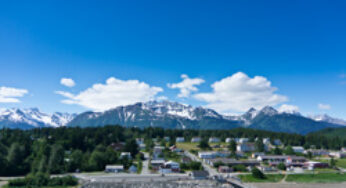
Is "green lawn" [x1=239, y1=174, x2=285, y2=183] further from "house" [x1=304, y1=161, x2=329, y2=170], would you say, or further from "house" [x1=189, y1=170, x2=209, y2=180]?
"house" [x1=304, y1=161, x2=329, y2=170]

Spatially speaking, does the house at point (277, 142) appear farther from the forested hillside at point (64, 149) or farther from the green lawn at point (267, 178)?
the green lawn at point (267, 178)

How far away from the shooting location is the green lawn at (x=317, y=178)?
47.5m

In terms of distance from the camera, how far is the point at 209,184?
43.0 metres

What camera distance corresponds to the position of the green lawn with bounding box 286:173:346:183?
4751 cm

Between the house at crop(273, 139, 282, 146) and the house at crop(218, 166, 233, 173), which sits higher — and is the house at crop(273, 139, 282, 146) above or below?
above

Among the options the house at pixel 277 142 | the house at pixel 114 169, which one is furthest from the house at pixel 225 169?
the house at pixel 277 142

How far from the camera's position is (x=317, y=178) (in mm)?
49500

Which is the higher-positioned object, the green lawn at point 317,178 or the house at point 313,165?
the house at point 313,165

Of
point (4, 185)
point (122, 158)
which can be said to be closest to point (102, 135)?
point (122, 158)

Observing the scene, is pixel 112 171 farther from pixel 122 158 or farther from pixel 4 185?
pixel 4 185

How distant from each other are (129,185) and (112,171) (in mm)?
12752

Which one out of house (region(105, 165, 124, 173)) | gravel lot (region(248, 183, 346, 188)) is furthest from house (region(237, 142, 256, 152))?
house (region(105, 165, 124, 173))

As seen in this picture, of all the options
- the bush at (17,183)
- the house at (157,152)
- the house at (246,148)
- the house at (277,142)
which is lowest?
the bush at (17,183)

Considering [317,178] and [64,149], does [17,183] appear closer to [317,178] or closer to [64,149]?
[64,149]
